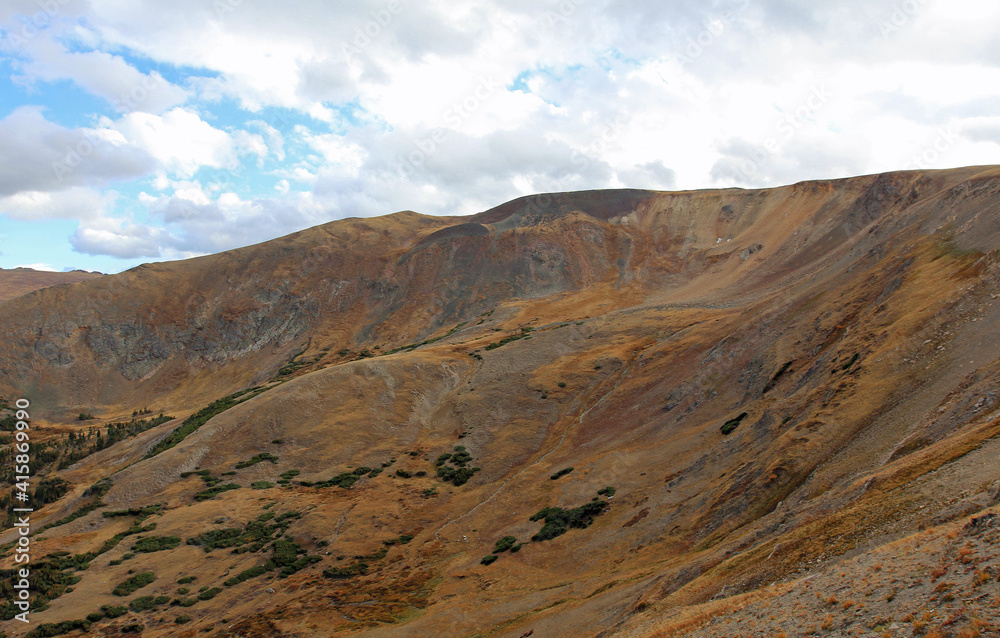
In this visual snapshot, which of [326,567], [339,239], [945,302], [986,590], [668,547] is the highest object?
[339,239]

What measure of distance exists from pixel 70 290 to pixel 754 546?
110 metres

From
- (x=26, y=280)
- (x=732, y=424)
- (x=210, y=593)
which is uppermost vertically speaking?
(x=26, y=280)

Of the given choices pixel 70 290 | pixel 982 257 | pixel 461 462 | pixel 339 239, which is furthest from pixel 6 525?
pixel 339 239

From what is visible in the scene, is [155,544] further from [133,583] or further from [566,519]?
[566,519]

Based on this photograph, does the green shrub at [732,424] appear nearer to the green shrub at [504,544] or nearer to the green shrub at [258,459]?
the green shrub at [504,544]

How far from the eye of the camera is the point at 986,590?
872cm

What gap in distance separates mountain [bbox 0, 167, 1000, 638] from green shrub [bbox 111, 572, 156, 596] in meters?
0.18

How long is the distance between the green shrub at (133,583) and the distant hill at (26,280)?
173068 mm

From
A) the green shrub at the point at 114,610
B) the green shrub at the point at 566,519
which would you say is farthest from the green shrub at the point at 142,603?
the green shrub at the point at 566,519

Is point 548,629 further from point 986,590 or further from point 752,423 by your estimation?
point 752,423

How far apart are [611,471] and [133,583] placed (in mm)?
24458

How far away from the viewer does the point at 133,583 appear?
27.5 metres

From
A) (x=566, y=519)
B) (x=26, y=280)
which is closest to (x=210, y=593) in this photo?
(x=566, y=519)

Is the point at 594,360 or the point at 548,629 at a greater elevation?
the point at 594,360
